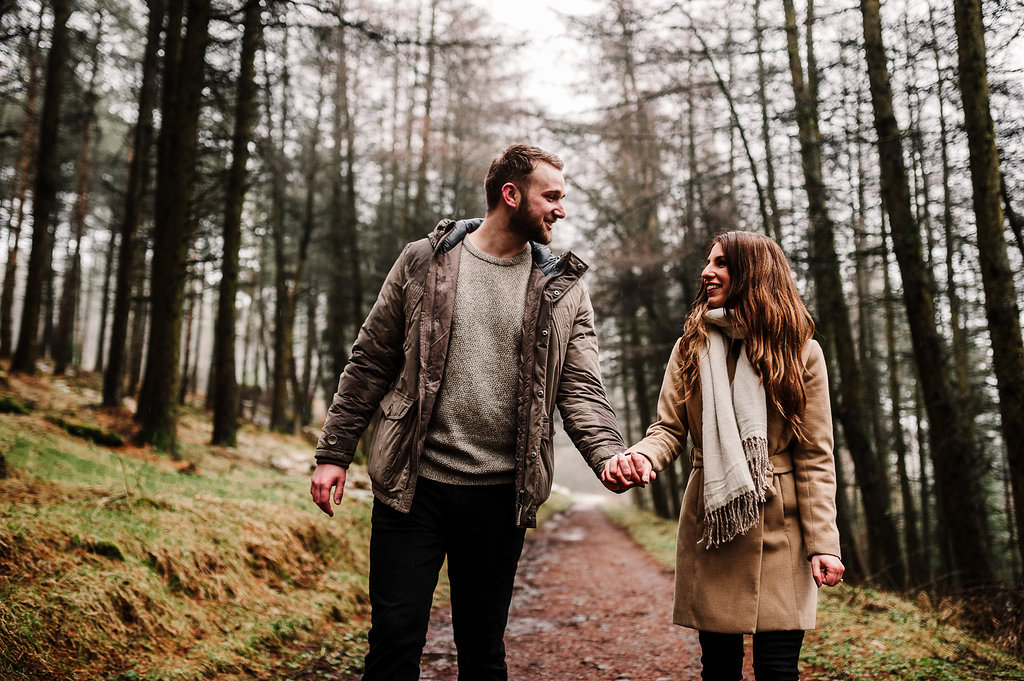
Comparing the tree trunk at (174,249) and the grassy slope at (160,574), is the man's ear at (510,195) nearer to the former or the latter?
the grassy slope at (160,574)

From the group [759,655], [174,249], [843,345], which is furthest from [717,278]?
[174,249]

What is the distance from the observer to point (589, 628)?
23.3 feet

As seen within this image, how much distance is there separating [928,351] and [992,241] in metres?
1.61

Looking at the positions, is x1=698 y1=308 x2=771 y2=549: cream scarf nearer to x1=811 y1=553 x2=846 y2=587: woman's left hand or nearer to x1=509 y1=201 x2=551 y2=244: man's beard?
x1=811 y1=553 x2=846 y2=587: woman's left hand

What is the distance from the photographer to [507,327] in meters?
2.88

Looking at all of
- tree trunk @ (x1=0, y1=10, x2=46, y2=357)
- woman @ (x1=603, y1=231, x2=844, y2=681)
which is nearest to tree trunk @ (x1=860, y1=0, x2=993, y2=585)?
woman @ (x1=603, y1=231, x2=844, y2=681)

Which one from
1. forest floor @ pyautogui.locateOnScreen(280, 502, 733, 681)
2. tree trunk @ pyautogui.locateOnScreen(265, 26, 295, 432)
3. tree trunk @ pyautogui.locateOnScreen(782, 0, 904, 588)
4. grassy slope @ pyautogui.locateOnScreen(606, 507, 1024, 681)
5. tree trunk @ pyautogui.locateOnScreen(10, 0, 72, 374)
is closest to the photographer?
grassy slope @ pyautogui.locateOnScreen(606, 507, 1024, 681)

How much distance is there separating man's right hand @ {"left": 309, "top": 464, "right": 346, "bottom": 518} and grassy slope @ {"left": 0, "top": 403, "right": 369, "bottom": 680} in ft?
7.19

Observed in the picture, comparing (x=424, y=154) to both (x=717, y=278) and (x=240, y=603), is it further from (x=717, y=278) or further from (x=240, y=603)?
(x=717, y=278)

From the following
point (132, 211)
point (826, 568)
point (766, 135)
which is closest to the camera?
point (826, 568)

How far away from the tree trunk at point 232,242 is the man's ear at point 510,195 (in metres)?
10.5

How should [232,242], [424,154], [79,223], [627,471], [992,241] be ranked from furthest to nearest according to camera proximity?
[79,223]
[424,154]
[232,242]
[992,241]
[627,471]

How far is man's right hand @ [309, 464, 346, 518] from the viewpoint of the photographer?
2.76m

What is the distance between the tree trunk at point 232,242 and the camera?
12443 millimetres
